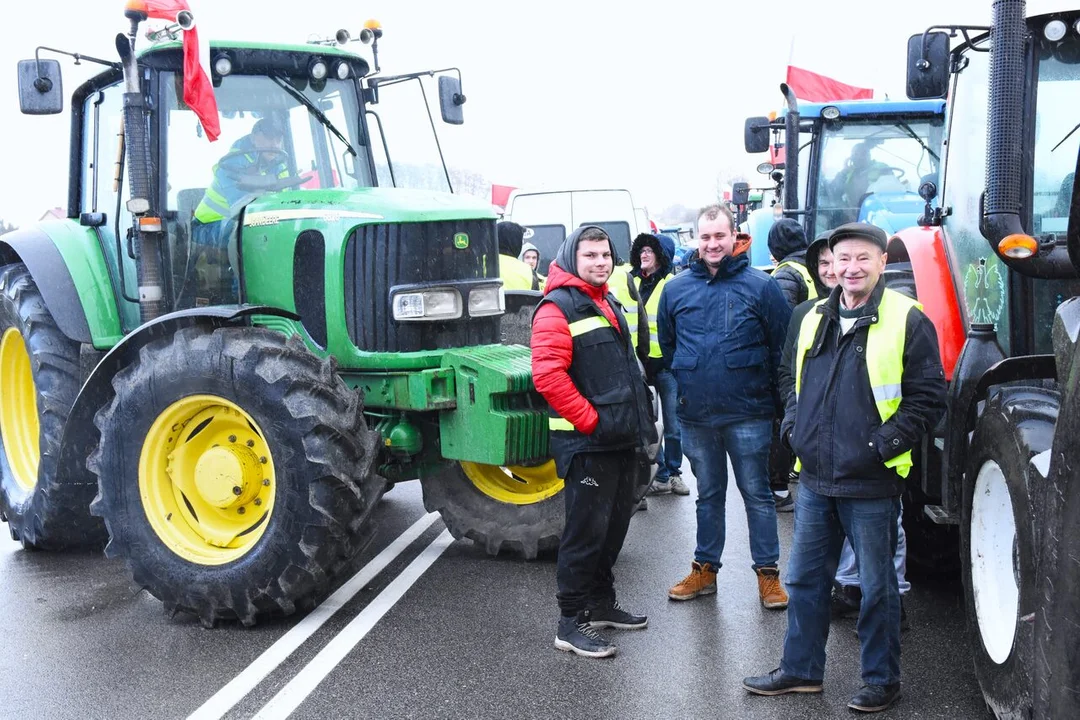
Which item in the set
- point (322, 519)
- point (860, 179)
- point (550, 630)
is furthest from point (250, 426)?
point (860, 179)

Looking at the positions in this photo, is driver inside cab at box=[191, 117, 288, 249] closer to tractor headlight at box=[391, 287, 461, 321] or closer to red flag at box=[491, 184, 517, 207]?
tractor headlight at box=[391, 287, 461, 321]

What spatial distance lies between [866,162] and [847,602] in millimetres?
7297

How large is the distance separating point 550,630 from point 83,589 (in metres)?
2.69

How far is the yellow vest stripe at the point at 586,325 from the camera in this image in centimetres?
512

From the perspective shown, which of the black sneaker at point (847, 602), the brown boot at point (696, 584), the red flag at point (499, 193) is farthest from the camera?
the red flag at point (499, 193)

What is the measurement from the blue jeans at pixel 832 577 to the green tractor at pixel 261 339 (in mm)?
1621

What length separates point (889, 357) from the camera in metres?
4.20

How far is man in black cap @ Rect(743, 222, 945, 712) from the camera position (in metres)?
4.19

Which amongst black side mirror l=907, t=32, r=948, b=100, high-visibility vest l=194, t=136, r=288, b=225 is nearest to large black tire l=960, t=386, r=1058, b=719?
black side mirror l=907, t=32, r=948, b=100

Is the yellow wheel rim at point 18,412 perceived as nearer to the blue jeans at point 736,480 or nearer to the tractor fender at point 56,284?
the tractor fender at point 56,284

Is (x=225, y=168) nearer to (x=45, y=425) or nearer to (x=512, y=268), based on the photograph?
(x=45, y=425)

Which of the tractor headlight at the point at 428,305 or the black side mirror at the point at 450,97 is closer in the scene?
the tractor headlight at the point at 428,305

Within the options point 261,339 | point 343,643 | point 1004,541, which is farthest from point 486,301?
point 1004,541

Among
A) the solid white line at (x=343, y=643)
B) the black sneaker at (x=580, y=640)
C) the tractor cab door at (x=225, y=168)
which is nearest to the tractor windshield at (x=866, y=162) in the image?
the solid white line at (x=343, y=643)
